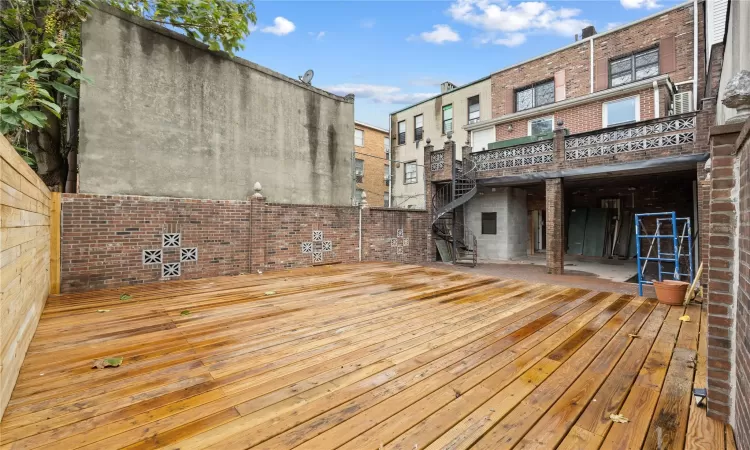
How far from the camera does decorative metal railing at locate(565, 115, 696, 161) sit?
7672 mm

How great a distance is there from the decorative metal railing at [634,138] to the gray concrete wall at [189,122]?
726 cm

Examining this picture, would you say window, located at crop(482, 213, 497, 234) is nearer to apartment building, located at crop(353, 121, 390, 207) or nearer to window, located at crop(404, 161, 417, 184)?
window, located at crop(404, 161, 417, 184)

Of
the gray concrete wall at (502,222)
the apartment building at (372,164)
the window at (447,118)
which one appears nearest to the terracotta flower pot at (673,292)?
the gray concrete wall at (502,222)

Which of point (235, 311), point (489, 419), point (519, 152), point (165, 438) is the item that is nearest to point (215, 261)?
point (235, 311)

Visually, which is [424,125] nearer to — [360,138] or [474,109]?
[474,109]

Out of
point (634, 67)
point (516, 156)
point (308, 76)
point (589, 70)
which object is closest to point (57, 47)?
point (308, 76)

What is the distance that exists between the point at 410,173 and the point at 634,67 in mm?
10547

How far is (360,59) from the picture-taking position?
1266 cm

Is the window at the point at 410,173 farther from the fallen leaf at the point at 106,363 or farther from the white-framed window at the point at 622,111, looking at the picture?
the fallen leaf at the point at 106,363

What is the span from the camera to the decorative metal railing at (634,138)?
7672mm

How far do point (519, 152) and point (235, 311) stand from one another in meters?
9.76

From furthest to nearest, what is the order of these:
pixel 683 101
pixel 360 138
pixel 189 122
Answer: pixel 360 138, pixel 683 101, pixel 189 122

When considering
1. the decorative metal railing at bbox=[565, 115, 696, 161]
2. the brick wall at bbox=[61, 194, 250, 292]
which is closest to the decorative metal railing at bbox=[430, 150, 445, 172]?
the decorative metal railing at bbox=[565, 115, 696, 161]

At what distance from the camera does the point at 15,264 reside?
2133mm
